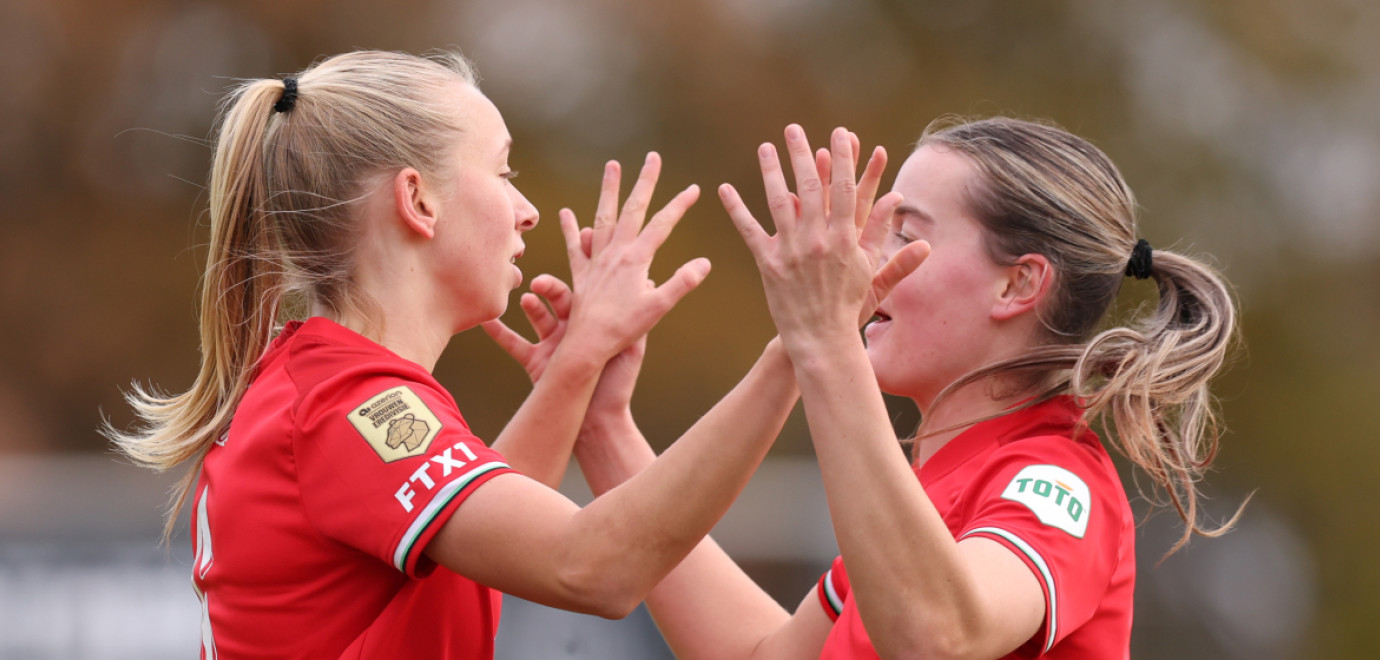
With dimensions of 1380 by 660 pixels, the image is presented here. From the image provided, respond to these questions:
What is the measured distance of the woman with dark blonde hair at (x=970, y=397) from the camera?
1.88 m

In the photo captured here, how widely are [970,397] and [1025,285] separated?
260mm

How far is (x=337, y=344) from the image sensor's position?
2.18m

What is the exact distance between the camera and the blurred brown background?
9.14 metres

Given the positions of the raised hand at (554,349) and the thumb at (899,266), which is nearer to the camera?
the thumb at (899,266)

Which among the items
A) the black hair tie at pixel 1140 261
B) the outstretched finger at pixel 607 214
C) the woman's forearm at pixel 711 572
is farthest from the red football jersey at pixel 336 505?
the black hair tie at pixel 1140 261

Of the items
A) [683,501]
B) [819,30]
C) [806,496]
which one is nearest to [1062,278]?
[683,501]

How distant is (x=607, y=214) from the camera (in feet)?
9.72

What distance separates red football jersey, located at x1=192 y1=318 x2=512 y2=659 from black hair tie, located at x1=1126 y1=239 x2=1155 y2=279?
1437 mm

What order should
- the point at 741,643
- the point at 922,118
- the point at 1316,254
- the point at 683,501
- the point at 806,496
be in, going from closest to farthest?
1. the point at 683,501
2. the point at 741,643
3. the point at 806,496
4. the point at 1316,254
5. the point at 922,118

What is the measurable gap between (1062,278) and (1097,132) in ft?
24.5

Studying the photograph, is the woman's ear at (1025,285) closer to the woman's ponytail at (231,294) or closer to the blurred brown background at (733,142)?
the woman's ponytail at (231,294)

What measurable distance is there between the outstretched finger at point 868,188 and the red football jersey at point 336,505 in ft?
2.35

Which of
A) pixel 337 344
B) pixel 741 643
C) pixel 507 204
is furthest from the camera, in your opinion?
pixel 741 643

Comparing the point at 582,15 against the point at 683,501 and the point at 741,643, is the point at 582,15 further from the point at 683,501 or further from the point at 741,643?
the point at 683,501
